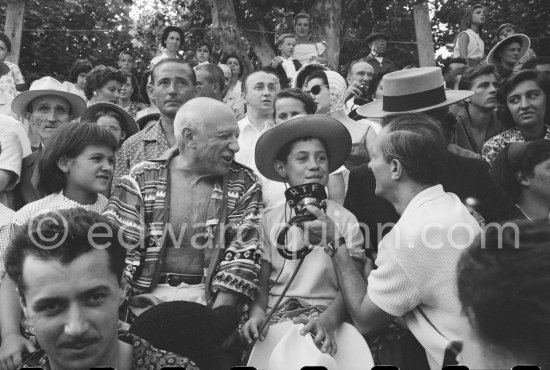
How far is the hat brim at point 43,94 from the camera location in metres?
5.35

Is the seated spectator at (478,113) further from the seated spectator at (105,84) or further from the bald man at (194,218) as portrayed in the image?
the seated spectator at (105,84)

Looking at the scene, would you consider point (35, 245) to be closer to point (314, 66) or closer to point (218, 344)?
point (218, 344)

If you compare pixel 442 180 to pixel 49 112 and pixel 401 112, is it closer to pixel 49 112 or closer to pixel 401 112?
pixel 401 112

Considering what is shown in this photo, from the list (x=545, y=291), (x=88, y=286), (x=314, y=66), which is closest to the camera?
(x=545, y=291)

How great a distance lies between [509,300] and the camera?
1.30 meters

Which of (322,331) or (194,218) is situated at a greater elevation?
(194,218)

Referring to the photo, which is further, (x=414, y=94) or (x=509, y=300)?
(x=414, y=94)

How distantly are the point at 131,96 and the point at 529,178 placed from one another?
5441 millimetres

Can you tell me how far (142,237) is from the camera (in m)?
3.56

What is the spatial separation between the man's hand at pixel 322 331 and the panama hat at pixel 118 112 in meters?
2.93

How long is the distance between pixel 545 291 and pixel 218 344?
2.14 m

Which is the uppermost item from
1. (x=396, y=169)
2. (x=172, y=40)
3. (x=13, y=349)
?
(x=172, y=40)

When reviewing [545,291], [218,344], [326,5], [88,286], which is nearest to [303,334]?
[218,344]

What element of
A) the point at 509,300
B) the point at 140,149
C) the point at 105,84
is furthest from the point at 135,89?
the point at 509,300
